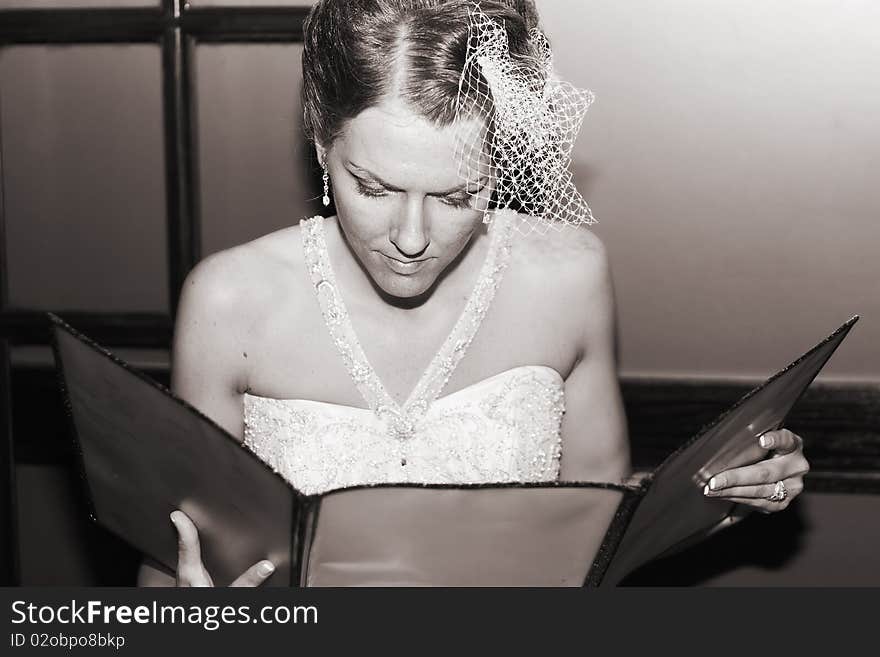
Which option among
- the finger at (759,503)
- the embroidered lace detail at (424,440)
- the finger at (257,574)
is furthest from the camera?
the embroidered lace detail at (424,440)

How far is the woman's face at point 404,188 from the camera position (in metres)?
1.39

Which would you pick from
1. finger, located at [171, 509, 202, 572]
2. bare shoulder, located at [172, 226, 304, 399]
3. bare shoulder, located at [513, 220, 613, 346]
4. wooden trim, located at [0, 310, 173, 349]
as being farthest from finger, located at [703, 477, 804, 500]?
wooden trim, located at [0, 310, 173, 349]

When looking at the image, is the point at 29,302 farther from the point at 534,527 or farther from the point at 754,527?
the point at 754,527

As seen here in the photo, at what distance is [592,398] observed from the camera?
1.92 meters

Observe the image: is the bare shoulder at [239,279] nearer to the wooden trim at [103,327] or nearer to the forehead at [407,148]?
the forehead at [407,148]

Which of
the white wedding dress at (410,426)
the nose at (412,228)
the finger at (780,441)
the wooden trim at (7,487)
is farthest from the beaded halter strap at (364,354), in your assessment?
the wooden trim at (7,487)

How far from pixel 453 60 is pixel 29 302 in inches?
62.1

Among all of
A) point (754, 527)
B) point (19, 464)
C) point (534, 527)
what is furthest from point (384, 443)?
point (19, 464)

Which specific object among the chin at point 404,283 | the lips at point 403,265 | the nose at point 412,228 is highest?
the nose at point 412,228

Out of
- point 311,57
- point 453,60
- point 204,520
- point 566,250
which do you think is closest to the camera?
point 204,520

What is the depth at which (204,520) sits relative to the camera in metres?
1.23

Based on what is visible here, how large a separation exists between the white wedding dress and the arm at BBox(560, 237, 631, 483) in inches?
3.3

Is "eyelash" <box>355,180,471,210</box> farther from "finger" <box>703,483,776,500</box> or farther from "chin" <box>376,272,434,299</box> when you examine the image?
"finger" <box>703,483,776,500</box>

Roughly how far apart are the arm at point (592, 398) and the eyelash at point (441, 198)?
0.54 m
